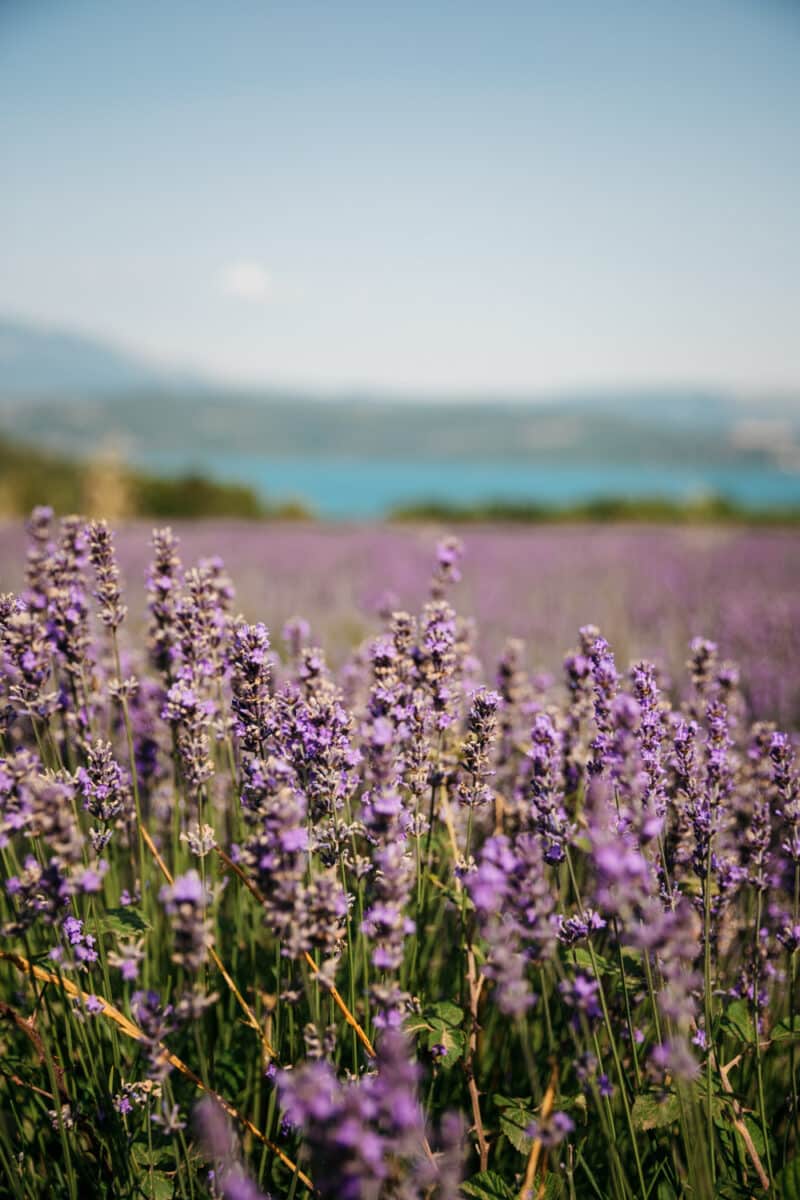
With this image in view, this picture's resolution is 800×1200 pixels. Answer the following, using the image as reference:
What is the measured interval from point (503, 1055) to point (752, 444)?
125m

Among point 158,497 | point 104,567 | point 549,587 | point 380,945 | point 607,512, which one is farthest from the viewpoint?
point 158,497

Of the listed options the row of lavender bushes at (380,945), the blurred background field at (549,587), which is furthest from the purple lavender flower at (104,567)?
the blurred background field at (549,587)

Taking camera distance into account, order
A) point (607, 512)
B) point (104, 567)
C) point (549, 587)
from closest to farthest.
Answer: point (104, 567) → point (549, 587) → point (607, 512)

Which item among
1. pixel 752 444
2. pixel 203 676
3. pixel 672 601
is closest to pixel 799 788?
pixel 203 676

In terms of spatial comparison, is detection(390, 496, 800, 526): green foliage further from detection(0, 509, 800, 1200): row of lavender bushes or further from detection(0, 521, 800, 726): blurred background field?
detection(0, 509, 800, 1200): row of lavender bushes

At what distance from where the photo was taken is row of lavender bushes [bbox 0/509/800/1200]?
0.95 m

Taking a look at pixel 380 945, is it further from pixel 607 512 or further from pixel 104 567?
pixel 607 512

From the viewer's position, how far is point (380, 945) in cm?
106

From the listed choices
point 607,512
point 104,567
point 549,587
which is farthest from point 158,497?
point 104,567

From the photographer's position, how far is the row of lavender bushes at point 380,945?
949 millimetres

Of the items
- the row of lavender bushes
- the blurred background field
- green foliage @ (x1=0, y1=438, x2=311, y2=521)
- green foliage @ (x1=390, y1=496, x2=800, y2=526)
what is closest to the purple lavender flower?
the row of lavender bushes

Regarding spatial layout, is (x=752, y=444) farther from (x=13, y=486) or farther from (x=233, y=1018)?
(x=233, y=1018)

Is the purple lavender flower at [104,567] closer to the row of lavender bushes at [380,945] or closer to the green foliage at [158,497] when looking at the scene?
the row of lavender bushes at [380,945]

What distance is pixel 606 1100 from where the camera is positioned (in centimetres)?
135
